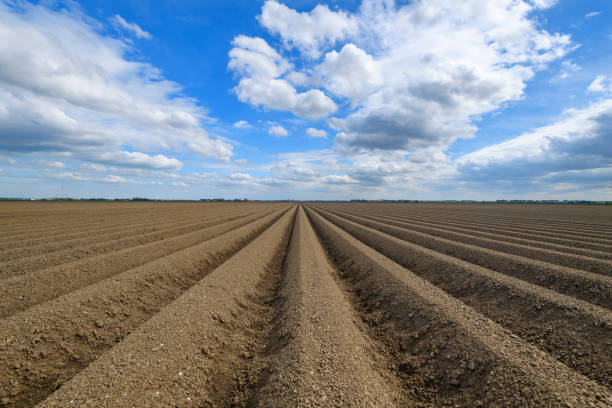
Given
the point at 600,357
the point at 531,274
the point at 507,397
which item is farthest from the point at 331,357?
the point at 531,274

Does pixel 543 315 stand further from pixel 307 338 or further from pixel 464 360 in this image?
pixel 307 338

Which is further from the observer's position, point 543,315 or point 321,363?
point 543,315

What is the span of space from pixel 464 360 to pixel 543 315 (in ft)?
8.25

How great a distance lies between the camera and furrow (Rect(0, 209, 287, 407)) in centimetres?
371

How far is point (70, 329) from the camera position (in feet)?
15.5

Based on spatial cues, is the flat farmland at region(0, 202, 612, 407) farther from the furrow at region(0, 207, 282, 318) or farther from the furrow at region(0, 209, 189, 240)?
the furrow at region(0, 209, 189, 240)

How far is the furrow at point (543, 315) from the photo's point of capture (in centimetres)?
378

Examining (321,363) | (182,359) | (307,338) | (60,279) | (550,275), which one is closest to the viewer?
(321,363)

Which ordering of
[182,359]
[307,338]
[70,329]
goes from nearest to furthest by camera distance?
[182,359]
[307,338]
[70,329]

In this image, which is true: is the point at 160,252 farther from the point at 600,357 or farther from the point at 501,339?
the point at 600,357

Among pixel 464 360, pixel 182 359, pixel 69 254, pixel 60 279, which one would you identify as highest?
pixel 69 254

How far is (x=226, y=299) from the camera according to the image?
251 inches

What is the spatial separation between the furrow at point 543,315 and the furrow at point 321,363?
2.76 m

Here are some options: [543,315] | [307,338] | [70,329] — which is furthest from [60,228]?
[543,315]
